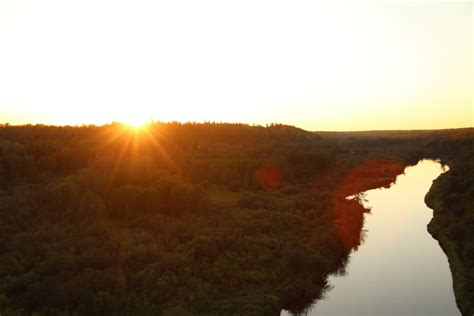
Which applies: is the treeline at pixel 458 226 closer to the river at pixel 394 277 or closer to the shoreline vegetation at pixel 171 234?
the shoreline vegetation at pixel 171 234

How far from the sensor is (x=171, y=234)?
22031 mm

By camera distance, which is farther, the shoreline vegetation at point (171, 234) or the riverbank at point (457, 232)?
the riverbank at point (457, 232)

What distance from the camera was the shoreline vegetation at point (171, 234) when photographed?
1566cm

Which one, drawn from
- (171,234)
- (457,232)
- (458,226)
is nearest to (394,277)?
(457,232)

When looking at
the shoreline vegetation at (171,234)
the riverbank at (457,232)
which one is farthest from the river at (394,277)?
the shoreline vegetation at (171,234)

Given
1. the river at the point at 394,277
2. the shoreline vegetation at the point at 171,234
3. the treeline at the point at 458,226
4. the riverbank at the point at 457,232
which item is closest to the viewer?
the shoreline vegetation at the point at 171,234

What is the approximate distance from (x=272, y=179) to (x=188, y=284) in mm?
27570

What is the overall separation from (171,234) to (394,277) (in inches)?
414

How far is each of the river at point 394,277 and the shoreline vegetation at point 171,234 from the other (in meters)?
0.60

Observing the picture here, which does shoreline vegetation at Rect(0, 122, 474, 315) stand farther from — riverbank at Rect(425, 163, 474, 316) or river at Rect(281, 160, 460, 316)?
river at Rect(281, 160, 460, 316)

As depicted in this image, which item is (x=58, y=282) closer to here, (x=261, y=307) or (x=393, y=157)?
(x=261, y=307)

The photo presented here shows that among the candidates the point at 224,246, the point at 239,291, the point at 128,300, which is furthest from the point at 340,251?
the point at 128,300

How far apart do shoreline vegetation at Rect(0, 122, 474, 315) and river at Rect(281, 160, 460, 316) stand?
0.60 metres

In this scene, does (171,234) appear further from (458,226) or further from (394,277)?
(458,226)
